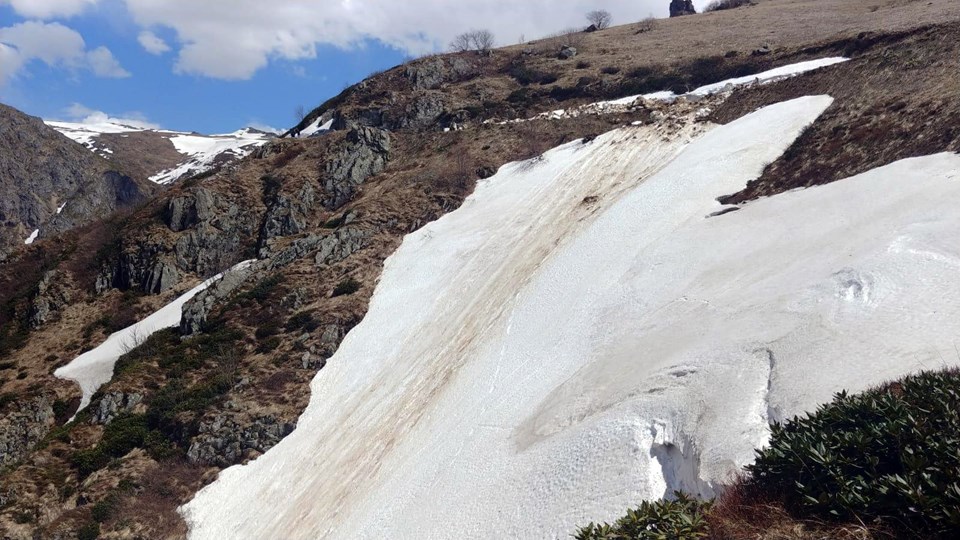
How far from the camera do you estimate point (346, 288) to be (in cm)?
3725

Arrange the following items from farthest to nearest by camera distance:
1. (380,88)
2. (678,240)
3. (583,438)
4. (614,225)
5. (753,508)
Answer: (380,88)
(614,225)
(678,240)
(583,438)
(753,508)

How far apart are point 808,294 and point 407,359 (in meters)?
18.2

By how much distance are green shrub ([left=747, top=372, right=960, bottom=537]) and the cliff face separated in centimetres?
12339

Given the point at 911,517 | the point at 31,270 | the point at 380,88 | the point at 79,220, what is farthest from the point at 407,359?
the point at 79,220

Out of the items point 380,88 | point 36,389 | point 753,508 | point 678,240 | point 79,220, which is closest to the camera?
point 753,508

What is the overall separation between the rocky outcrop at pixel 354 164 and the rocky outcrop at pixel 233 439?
26234mm

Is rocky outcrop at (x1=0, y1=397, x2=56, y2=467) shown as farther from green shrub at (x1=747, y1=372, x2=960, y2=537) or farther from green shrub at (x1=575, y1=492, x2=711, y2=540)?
green shrub at (x1=747, y1=372, x2=960, y2=537)

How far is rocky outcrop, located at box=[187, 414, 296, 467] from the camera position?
26734 mm

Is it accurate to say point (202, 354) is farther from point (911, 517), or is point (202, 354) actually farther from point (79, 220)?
point (79, 220)

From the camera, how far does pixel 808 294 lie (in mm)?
18016

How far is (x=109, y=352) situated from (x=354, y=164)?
82.7 ft

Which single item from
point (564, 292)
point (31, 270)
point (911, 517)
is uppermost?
point (31, 270)

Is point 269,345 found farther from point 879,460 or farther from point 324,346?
point 879,460

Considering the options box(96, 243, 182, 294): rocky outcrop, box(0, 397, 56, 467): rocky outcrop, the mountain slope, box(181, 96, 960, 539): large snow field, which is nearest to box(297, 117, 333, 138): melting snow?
the mountain slope
